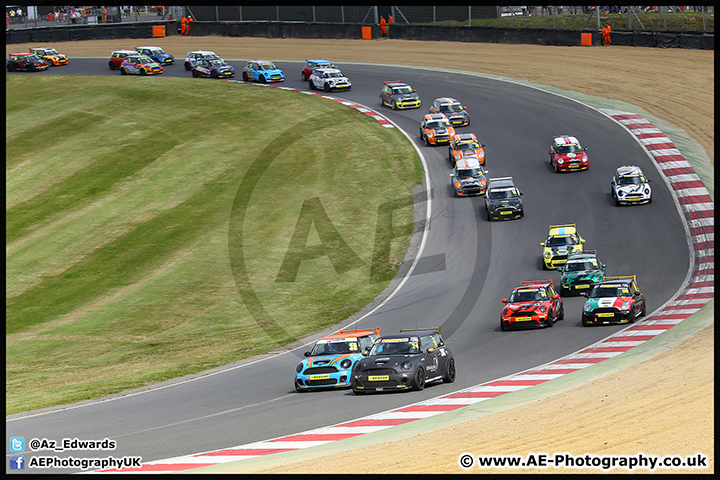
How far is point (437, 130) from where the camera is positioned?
53438 mm

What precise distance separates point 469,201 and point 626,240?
966 cm

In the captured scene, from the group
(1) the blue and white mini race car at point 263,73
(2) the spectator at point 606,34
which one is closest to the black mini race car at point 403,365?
(2) the spectator at point 606,34

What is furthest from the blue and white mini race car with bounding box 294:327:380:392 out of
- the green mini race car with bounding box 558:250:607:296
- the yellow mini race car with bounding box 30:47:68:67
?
the yellow mini race car with bounding box 30:47:68:67

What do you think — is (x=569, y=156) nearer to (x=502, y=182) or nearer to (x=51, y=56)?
(x=502, y=182)

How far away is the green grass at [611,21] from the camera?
61.7 meters

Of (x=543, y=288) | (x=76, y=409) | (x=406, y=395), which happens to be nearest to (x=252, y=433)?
(x=406, y=395)

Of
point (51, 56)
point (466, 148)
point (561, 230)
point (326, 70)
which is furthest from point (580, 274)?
point (51, 56)

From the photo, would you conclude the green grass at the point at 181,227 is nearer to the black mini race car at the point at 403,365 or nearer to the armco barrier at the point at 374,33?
the black mini race car at the point at 403,365

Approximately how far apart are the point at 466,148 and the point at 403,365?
30.1 m

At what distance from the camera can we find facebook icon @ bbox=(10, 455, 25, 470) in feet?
49.9

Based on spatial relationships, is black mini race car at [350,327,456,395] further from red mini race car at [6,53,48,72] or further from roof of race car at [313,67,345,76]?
red mini race car at [6,53,48,72]

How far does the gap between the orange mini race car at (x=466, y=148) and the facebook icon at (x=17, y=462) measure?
36362 millimetres

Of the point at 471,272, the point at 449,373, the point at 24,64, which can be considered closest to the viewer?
the point at 449,373

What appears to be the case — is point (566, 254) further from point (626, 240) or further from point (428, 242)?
point (428, 242)
